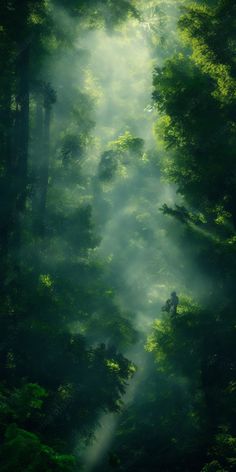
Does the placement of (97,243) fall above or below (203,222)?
above

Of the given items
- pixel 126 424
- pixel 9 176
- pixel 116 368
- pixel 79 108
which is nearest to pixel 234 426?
pixel 116 368

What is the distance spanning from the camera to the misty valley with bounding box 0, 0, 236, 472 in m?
9.10

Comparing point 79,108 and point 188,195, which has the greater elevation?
point 79,108

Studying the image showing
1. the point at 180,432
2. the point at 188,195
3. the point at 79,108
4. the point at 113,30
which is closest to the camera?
the point at 188,195

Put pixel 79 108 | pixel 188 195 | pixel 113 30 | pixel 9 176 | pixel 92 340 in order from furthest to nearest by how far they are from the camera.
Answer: pixel 92 340 < pixel 79 108 < pixel 113 30 < pixel 9 176 < pixel 188 195

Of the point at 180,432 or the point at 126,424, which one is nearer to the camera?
the point at 180,432

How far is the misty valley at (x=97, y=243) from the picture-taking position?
29.9ft

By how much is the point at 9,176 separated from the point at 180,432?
42.2 ft

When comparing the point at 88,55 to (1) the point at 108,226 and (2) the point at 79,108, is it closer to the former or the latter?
(2) the point at 79,108

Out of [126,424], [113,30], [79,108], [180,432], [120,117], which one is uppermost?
[120,117]

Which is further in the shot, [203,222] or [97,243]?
[97,243]

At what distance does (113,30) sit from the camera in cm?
1463

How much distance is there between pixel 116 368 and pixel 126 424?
32.8ft

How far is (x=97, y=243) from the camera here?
19328 millimetres
